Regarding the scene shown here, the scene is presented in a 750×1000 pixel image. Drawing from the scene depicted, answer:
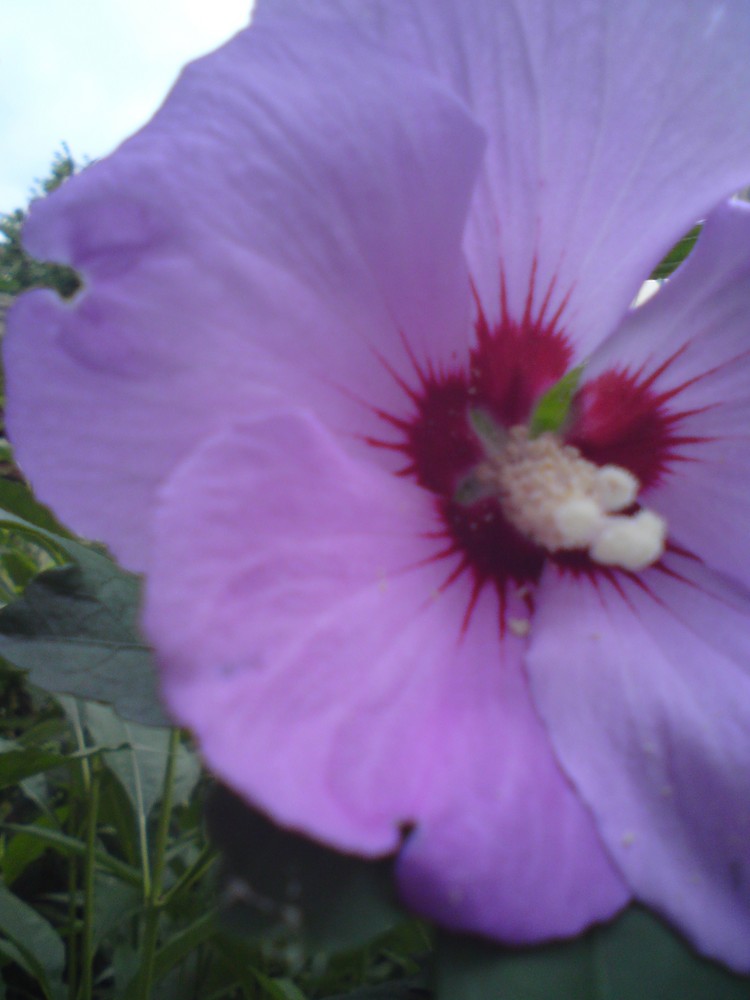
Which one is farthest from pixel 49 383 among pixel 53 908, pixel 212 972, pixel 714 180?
pixel 53 908

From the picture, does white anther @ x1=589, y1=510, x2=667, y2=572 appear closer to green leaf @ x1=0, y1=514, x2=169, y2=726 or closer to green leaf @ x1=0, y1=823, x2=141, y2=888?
green leaf @ x1=0, y1=514, x2=169, y2=726

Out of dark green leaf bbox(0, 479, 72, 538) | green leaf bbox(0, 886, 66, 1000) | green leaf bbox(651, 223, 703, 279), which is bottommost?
green leaf bbox(0, 886, 66, 1000)

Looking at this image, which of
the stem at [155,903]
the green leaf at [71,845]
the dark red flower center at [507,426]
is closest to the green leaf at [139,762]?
the green leaf at [71,845]

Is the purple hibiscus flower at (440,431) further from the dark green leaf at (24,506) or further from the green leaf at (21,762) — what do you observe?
the dark green leaf at (24,506)

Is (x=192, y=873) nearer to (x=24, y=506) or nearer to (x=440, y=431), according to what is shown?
(x=24, y=506)

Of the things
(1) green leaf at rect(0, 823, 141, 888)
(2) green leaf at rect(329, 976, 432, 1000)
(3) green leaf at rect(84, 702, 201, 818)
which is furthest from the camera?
(3) green leaf at rect(84, 702, 201, 818)

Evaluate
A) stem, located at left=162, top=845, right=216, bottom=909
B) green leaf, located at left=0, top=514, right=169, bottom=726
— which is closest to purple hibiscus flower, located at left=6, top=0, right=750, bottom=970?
green leaf, located at left=0, top=514, right=169, bottom=726
